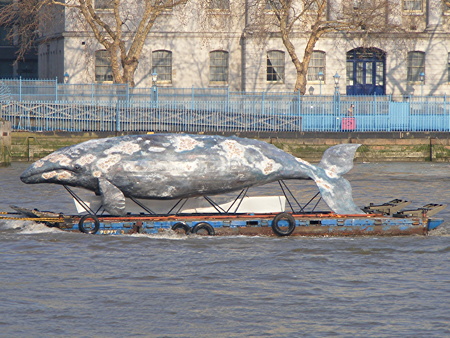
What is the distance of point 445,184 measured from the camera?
2809cm

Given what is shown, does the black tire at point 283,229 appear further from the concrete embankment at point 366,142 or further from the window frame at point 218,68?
the window frame at point 218,68

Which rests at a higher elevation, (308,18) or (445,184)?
(308,18)

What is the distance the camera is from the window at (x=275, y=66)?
1905 inches

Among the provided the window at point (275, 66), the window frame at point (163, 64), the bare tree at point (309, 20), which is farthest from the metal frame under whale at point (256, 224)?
the window frame at point (163, 64)

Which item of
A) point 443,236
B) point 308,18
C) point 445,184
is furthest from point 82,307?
point 308,18

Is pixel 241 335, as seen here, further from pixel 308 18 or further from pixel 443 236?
pixel 308 18

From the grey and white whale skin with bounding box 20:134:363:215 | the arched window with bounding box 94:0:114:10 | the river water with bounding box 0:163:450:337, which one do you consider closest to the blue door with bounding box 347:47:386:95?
the arched window with bounding box 94:0:114:10

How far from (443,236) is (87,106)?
68.8ft

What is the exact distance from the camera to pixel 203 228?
17219mm

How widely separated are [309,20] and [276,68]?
3.39 m

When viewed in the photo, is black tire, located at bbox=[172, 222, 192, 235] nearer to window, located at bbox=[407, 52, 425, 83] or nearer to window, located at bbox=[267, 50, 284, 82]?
window, located at bbox=[267, 50, 284, 82]

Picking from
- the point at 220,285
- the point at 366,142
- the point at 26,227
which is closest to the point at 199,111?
the point at 366,142

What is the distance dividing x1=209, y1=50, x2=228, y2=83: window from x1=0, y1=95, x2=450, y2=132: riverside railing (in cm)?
1151

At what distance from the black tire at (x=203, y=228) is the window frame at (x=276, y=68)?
104 feet
